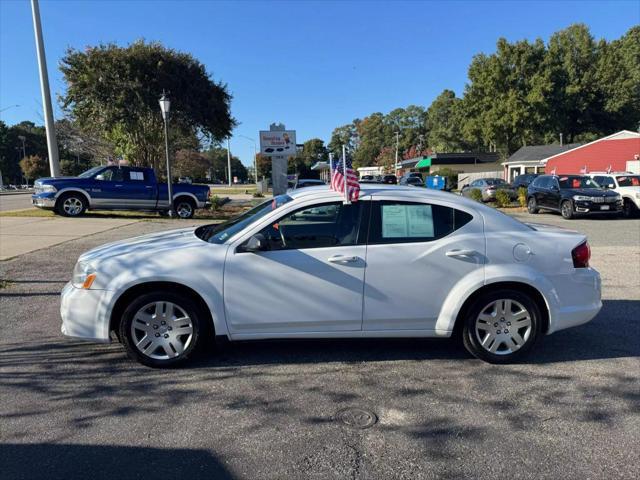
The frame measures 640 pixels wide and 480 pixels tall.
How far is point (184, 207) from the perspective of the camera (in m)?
16.5

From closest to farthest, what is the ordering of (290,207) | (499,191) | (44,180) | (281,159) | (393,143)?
(290,207)
(44,180)
(281,159)
(499,191)
(393,143)

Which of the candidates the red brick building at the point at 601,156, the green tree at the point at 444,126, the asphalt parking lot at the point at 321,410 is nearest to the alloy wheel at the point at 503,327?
the asphalt parking lot at the point at 321,410

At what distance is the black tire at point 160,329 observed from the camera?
3.82 m

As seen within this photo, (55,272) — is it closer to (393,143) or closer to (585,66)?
(585,66)

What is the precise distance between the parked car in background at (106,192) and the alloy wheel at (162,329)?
42.5 ft

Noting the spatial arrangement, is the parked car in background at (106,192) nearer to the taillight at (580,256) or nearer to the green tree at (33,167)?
the taillight at (580,256)

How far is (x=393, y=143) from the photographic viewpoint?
113 meters

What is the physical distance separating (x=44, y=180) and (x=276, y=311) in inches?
568

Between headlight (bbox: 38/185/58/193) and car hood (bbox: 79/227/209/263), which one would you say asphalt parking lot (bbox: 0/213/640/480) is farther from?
headlight (bbox: 38/185/58/193)

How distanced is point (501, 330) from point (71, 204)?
1516 cm

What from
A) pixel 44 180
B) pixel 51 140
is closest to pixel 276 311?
pixel 44 180

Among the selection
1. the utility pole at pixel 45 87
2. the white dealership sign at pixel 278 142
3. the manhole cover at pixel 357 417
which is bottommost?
the manhole cover at pixel 357 417

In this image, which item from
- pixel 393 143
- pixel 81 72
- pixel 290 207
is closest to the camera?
pixel 290 207

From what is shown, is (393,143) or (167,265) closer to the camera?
(167,265)
